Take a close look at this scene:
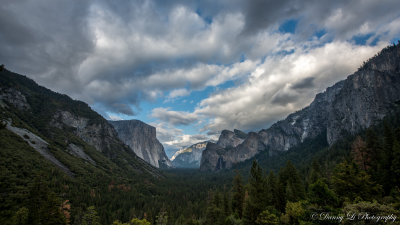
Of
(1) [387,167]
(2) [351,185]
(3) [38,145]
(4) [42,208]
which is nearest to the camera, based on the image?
(2) [351,185]

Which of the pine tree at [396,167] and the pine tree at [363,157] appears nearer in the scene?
the pine tree at [396,167]

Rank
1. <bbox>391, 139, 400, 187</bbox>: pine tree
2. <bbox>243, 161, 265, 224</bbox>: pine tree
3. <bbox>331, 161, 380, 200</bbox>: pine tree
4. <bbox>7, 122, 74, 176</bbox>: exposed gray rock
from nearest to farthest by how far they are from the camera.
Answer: <bbox>331, 161, 380, 200</bbox>: pine tree
<bbox>391, 139, 400, 187</bbox>: pine tree
<bbox>243, 161, 265, 224</bbox>: pine tree
<bbox>7, 122, 74, 176</bbox>: exposed gray rock

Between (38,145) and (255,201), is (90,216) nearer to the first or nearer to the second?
(255,201)

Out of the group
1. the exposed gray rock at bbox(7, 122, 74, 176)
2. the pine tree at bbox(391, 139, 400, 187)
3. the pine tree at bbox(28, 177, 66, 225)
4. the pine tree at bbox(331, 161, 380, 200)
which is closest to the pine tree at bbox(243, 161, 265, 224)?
the pine tree at bbox(331, 161, 380, 200)

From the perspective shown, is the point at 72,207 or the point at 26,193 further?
the point at 72,207

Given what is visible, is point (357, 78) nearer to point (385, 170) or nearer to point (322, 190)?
point (385, 170)

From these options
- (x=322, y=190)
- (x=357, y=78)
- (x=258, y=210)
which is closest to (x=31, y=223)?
(x=258, y=210)

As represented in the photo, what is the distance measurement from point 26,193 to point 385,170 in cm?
13414

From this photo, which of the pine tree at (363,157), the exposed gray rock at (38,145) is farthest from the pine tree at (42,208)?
the exposed gray rock at (38,145)

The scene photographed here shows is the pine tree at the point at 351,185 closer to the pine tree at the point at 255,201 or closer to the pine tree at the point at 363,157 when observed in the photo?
the pine tree at the point at 255,201

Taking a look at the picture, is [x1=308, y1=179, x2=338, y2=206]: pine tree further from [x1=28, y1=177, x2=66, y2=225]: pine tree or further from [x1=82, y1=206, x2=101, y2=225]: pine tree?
[x1=28, y1=177, x2=66, y2=225]: pine tree

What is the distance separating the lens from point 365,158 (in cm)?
5091

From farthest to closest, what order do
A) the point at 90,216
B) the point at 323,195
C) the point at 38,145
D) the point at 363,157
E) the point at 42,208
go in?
1. the point at 38,145
2. the point at 363,157
3. the point at 42,208
4. the point at 90,216
5. the point at 323,195

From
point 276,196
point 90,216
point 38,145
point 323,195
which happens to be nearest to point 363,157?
point 276,196
